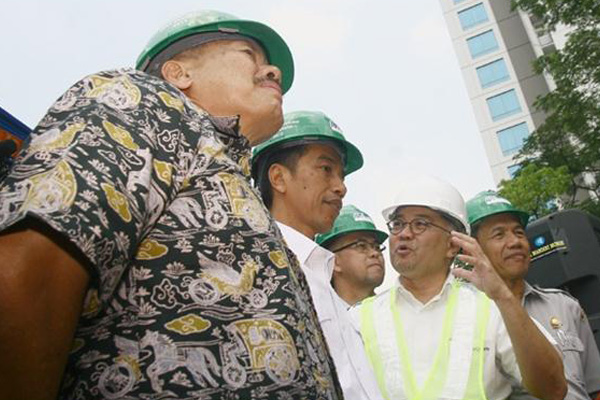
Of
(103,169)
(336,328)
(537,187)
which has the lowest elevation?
(336,328)

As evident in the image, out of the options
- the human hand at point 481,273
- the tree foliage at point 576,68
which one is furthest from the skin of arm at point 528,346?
the tree foliage at point 576,68

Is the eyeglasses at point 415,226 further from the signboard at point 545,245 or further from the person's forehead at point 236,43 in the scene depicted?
the signboard at point 545,245

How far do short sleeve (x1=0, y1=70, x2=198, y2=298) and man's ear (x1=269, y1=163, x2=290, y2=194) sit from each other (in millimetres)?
1795

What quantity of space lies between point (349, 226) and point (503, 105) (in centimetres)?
4029

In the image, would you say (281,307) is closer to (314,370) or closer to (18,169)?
(314,370)

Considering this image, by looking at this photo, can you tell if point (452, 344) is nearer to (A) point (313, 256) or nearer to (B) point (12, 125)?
(A) point (313, 256)

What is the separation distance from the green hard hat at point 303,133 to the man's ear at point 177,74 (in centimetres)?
113

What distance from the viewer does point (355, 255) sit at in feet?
16.5

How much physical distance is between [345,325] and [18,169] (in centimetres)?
175

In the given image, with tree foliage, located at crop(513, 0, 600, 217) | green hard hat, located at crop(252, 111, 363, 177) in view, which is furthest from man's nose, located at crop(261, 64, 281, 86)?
tree foliage, located at crop(513, 0, 600, 217)

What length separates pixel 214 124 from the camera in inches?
61.4

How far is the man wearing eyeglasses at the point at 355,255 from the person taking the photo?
4.93m

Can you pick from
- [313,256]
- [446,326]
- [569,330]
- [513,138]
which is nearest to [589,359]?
[569,330]

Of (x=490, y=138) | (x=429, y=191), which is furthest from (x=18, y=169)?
(x=490, y=138)
